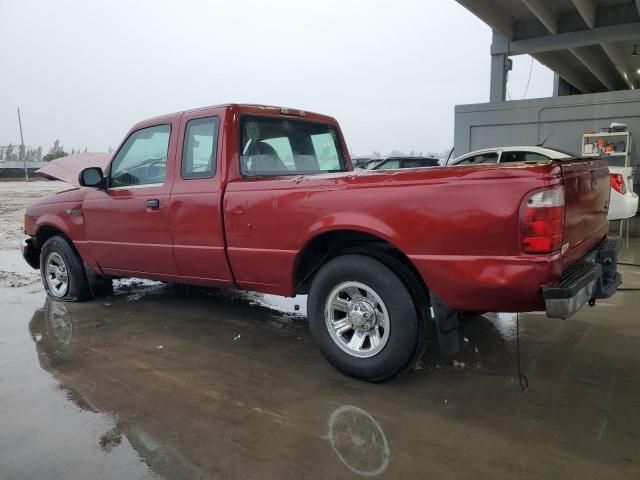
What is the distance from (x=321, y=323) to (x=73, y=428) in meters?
1.62

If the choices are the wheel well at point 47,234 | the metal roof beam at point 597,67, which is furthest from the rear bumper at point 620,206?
the metal roof beam at point 597,67

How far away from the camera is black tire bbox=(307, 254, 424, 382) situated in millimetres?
3111

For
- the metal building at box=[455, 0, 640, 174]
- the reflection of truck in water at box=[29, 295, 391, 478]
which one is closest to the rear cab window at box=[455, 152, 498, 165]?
the metal building at box=[455, 0, 640, 174]

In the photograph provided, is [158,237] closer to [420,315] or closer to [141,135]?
[141,135]

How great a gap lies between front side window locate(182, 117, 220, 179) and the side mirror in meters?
1.08

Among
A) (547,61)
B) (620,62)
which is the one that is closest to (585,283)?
(547,61)

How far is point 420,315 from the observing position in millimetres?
3139

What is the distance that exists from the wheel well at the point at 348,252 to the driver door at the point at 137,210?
133 centimetres

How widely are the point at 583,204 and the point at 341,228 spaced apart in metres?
1.53

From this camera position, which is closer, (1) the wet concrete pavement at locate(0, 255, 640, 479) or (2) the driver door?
(1) the wet concrete pavement at locate(0, 255, 640, 479)

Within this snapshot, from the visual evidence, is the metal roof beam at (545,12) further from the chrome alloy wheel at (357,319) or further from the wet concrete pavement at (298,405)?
the chrome alloy wheel at (357,319)

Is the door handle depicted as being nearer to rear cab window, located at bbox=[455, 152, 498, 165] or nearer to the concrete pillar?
rear cab window, located at bbox=[455, 152, 498, 165]

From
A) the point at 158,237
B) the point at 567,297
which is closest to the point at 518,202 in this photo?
the point at 567,297

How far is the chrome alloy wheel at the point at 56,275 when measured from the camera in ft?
18.4
